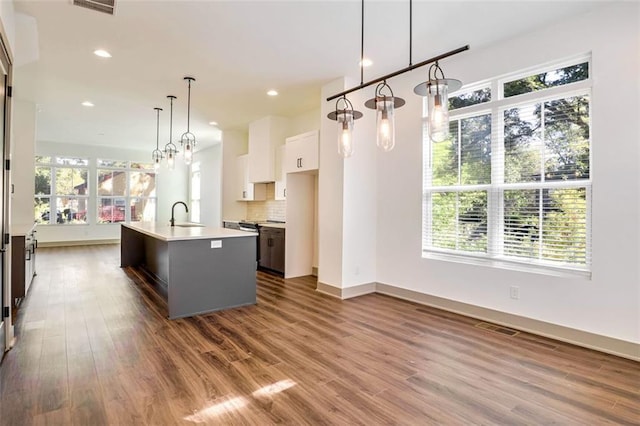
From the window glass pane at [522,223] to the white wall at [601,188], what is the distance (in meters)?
0.26

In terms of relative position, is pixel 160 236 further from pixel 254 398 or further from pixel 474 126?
pixel 474 126

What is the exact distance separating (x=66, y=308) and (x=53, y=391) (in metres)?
2.17

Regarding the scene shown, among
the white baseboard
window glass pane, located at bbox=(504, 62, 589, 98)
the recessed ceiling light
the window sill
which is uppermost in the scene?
the recessed ceiling light

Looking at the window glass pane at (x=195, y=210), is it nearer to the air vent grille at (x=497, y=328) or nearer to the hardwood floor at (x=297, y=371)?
the hardwood floor at (x=297, y=371)

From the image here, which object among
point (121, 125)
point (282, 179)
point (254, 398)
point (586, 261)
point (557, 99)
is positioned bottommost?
point (254, 398)

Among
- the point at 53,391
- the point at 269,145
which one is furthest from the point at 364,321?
the point at 269,145

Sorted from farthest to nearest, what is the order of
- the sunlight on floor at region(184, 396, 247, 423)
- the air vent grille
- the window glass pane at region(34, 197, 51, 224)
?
1. the window glass pane at region(34, 197, 51, 224)
2. the air vent grille
3. the sunlight on floor at region(184, 396, 247, 423)

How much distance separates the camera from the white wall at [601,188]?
2.80m

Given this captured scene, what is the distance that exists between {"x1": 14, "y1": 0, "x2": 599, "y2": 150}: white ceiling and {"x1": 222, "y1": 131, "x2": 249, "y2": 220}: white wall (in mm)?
2129

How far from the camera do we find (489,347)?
9.84ft

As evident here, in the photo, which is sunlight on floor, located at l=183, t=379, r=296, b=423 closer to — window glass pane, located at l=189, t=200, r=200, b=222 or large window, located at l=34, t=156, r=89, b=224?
window glass pane, located at l=189, t=200, r=200, b=222

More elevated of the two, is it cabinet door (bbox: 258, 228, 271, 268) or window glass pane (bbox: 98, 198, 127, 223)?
window glass pane (bbox: 98, 198, 127, 223)

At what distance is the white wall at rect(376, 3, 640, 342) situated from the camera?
2.80 metres

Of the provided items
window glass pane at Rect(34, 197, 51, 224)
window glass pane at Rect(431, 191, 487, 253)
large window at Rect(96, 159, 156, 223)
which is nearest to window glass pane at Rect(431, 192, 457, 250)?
window glass pane at Rect(431, 191, 487, 253)
